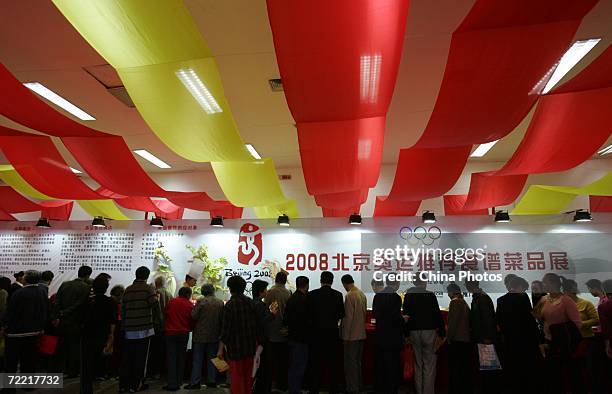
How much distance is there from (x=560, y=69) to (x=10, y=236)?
31.1 ft

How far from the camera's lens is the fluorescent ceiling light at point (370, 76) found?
7.02ft

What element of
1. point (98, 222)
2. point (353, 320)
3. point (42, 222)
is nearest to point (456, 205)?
point (353, 320)

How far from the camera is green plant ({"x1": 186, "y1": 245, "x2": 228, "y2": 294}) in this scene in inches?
288

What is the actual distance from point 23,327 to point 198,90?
359cm

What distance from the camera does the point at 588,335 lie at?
178 inches

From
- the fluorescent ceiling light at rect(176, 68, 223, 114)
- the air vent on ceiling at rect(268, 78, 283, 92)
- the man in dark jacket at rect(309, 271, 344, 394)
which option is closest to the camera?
the fluorescent ceiling light at rect(176, 68, 223, 114)

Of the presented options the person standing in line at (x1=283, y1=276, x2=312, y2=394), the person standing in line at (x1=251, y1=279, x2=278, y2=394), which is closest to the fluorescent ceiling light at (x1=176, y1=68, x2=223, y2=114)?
the person standing in line at (x1=251, y1=279, x2=278, y2=394)

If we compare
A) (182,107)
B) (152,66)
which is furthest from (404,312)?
(152,66)

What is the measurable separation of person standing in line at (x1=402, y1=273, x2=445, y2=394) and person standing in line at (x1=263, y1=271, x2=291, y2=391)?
4.93ft

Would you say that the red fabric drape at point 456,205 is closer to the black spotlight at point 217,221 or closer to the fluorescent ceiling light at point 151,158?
the black spotlight at point 217,221

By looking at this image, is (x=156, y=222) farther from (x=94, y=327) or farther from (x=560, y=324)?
(x=560, y=324)

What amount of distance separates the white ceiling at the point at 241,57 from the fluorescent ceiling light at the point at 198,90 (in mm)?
849

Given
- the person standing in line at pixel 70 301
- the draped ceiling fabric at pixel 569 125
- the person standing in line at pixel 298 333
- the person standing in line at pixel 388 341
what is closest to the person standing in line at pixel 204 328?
the person standing in line at pixel 298 333

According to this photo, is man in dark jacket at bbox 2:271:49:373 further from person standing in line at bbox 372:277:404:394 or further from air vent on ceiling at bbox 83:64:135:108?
person standing in line at bbox 372:277:404:394
